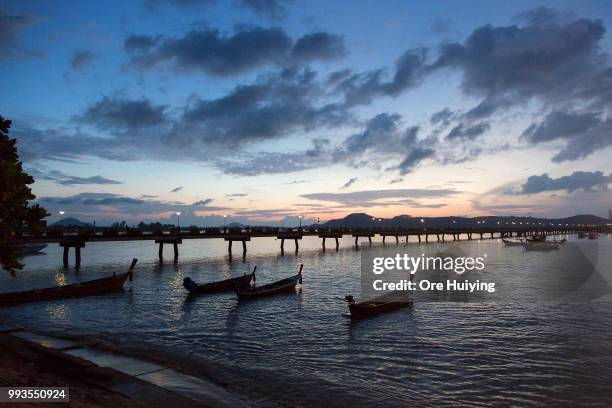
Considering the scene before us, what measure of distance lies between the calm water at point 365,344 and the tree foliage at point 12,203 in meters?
8.31

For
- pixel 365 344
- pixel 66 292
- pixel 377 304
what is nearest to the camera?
pixel 365 344

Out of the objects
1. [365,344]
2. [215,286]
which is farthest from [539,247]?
[365,344]

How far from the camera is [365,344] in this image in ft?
73.4

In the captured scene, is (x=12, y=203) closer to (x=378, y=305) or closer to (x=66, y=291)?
(x=378, y=305)

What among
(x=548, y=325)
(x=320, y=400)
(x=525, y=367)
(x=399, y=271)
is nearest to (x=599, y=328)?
(x=548, y=325)

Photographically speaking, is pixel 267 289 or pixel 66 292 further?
pixel 267 289

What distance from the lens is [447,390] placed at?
16.1m

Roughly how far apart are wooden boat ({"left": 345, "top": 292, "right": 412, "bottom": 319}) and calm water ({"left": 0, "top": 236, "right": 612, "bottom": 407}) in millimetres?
864

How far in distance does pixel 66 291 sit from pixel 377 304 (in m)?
26.6

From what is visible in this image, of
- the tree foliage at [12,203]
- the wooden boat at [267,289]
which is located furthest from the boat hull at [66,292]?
the tree foliage at [12,203]

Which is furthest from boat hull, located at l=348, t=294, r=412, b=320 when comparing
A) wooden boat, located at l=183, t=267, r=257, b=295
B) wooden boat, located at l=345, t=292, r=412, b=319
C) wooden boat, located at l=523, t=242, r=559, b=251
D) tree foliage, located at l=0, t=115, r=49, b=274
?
wooden boat, located at l=523, t=242, r=559, b=251

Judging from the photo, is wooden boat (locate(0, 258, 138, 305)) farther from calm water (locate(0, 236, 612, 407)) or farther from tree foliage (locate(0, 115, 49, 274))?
tree foliage (locate(0, 115, 49, 274))

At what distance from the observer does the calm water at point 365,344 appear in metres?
16.0

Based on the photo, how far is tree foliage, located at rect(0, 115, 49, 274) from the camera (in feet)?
44.8
